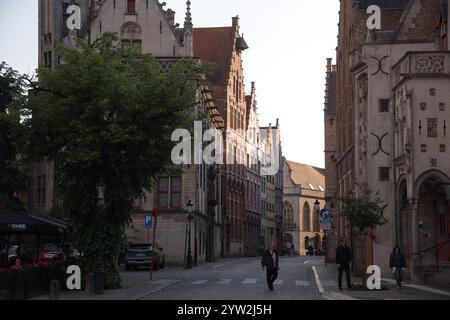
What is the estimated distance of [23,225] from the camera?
30641 millimetres

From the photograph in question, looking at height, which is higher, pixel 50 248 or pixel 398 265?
pixel 50 248

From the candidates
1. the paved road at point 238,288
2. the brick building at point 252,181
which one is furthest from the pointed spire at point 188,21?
the brick building at point 252,181

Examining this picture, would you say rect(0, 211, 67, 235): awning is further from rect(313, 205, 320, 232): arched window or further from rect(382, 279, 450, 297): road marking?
rect(313, 205, 320, 232): arched window

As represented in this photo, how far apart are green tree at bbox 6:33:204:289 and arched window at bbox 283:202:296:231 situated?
10742 centimetres

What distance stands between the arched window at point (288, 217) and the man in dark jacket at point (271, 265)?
107476 mm

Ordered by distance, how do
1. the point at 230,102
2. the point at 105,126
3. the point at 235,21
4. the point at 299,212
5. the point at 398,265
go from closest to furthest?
the point at 105,126
the point at 398,265
the point at 230,102
the point at 235,21
the point at 299,212

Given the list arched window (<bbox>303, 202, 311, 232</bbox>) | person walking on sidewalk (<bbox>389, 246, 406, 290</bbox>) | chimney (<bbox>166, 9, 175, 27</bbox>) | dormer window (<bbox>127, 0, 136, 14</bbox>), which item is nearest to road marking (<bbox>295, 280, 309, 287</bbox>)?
person walking on sidewalk (<bbox>389, 246, 406, 290</bbox>)

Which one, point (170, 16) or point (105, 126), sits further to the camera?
point (170, 16)

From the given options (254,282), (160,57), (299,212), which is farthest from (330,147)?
(299,212)

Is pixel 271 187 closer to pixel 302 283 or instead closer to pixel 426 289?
pixel 302 283

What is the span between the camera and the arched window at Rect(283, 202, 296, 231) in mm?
140125

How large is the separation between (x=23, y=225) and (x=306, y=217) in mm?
115590

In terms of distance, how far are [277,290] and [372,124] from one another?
12.5m

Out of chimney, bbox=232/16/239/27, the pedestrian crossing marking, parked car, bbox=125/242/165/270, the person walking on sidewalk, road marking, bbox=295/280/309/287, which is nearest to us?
the person walking on sidewalk
